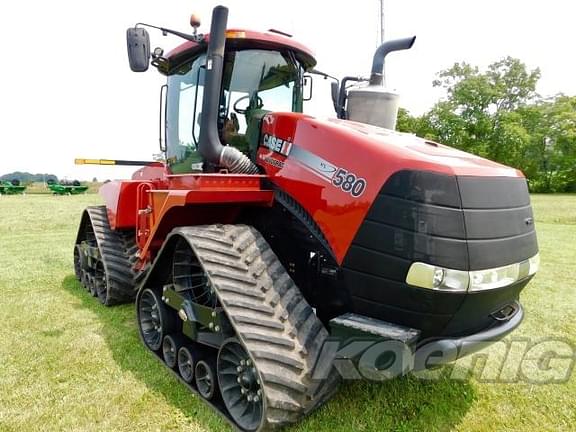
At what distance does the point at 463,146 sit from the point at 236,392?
1588 inches

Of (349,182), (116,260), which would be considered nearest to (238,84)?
(349,182)

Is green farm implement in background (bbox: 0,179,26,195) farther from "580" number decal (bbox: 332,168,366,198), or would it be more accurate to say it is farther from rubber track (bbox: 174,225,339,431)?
"580" number decal (bbox: 332,168,366,198)

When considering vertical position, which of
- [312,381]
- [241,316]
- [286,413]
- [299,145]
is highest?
[299,145]

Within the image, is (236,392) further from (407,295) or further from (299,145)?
(299,145)

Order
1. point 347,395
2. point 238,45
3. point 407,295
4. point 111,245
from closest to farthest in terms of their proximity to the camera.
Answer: point 407,295 < point 347,395 < point 238,45 < point 111,245

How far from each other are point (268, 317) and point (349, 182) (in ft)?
3.12

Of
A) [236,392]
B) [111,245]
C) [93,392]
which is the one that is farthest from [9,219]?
[236,392]

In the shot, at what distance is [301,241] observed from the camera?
10.3ft

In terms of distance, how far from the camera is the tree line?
129ft

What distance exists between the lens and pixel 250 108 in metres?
3.68

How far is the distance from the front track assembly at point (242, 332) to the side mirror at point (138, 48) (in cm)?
146

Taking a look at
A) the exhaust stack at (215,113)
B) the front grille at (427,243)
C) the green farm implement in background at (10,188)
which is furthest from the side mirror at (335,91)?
the green farm implement in background at (10,188)

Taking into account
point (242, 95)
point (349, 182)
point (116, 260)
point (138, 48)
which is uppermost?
point (138, 48)

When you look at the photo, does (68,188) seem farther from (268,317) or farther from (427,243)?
(427,243)
